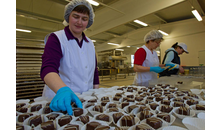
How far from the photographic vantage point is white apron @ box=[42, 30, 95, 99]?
120cm

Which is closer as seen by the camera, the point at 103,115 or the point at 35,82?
the point at 103,115

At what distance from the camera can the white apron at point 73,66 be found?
3.94ft

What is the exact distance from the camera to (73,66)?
48.6 inches

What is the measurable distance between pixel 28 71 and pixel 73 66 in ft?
5.85

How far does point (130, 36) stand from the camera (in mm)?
9359

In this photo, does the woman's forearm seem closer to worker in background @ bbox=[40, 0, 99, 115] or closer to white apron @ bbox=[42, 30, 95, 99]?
worker in background @ bbox=[40, 0, 99, 115]

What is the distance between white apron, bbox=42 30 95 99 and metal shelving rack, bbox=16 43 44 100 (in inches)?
59.0

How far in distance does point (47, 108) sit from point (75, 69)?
56 centimetres

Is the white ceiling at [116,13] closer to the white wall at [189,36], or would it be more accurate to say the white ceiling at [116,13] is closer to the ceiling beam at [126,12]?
the ceiling beam at [126,12]

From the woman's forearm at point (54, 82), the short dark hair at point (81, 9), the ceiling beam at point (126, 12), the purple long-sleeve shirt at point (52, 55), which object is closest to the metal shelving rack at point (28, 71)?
the purple long-sleeve shirt at point (52, 55)

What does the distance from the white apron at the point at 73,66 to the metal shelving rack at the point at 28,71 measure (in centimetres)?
150

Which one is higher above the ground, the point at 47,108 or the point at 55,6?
the point at 55,6

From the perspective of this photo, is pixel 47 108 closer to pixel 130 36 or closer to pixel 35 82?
pixel 35 82

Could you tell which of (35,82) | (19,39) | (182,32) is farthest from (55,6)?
(182,32)
